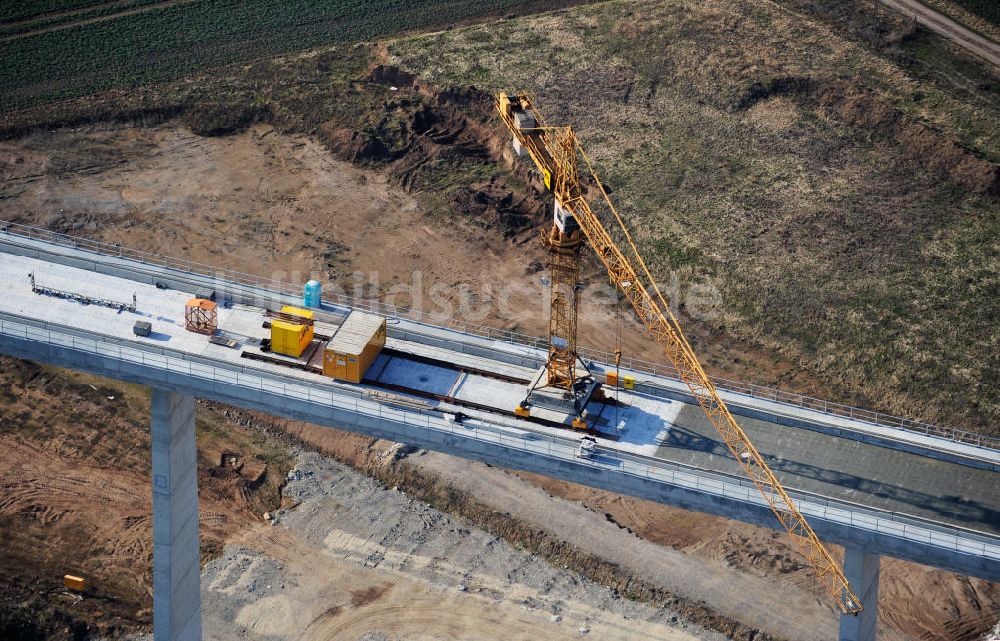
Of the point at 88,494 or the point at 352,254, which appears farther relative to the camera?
the point at 352,254

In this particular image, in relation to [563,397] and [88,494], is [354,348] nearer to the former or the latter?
[563,397]

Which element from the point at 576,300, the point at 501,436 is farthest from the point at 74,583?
the point at 576,300

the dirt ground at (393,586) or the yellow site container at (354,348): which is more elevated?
the yellow site container at (354,348)

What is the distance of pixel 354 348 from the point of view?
6303 centimetres

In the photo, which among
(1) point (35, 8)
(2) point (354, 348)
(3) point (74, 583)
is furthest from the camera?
(1) point (35, 8)

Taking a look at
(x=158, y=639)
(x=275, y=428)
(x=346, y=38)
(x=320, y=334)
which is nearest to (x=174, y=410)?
(x=320, y=334)

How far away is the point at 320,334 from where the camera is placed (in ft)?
220

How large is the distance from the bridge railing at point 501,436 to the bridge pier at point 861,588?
83.1 inches

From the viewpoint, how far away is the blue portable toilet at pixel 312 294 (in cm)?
6781

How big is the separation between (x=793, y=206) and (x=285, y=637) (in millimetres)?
46446

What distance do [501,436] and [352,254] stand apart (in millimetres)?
37978

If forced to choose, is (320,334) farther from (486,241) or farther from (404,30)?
(404,30)

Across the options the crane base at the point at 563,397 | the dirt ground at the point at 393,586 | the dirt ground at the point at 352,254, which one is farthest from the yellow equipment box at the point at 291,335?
the dirt ground at the point at 352,254

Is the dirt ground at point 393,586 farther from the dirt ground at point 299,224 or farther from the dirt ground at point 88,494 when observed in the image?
the dirt ground at point 299,224
